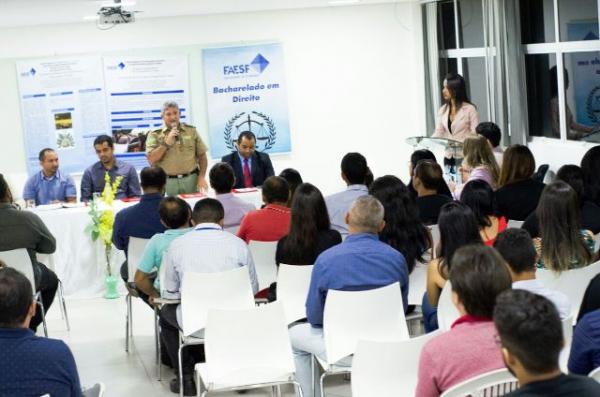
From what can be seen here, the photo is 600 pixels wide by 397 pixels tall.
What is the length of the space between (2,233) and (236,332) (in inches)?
119

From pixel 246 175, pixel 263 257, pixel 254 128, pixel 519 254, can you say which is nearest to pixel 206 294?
pixel 263 257

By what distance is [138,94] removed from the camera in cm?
1233

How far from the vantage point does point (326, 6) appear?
12.6 metres

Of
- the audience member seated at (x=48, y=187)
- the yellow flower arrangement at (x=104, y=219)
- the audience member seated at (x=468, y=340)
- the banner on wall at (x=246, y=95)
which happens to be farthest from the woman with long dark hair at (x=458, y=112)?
the audience member seated at (x=468, y=340)

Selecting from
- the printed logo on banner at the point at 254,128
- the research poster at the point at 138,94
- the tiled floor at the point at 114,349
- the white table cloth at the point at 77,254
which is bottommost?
the tiled floor at the point at 114,349

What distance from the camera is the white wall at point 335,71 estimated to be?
1251cm

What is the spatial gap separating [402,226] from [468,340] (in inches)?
99.4

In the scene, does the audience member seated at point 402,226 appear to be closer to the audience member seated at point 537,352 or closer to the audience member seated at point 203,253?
the audience member seated at point 203,253

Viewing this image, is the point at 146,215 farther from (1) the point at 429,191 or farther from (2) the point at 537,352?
(2) the point at 537,352

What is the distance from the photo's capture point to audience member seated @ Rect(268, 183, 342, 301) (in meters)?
5.82

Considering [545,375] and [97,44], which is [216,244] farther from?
[97,44]

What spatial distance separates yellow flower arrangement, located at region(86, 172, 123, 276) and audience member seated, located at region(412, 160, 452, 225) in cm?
313

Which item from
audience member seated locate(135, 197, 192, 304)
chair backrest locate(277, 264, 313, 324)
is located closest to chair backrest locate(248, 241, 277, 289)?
audience member seated locate(135, 197, 192, 304)

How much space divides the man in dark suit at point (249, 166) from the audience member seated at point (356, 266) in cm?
489
